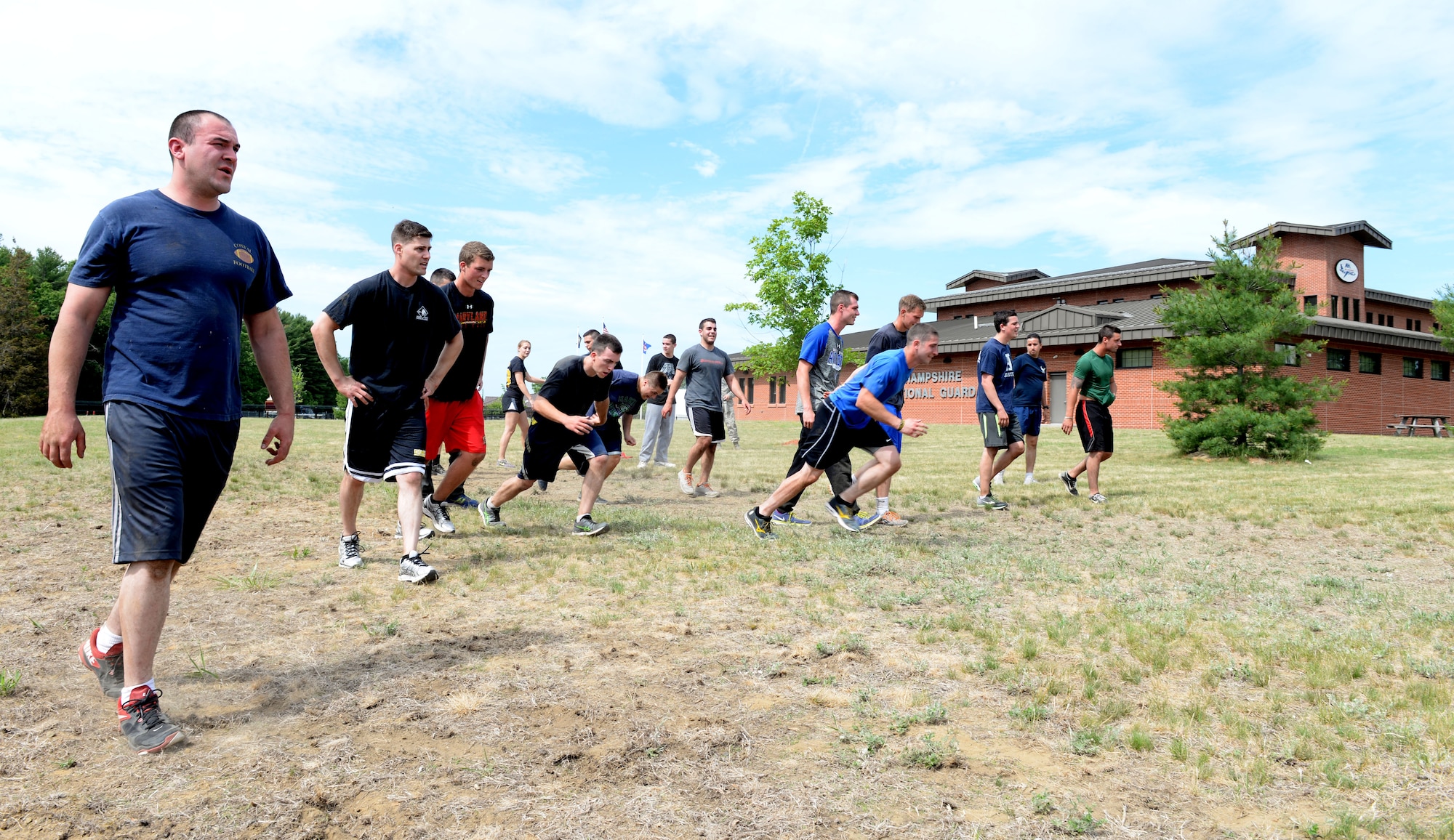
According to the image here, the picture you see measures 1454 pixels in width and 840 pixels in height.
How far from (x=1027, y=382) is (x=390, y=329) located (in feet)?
24.9

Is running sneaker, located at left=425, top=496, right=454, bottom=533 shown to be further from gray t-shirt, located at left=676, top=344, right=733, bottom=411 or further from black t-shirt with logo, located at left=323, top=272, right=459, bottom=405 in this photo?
gray t-shirt, located at left=676, top=344, right=733, bottom=411

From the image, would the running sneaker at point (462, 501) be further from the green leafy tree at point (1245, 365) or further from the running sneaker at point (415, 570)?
the green leafy tree at point (1245, 365)

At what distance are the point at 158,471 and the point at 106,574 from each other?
327cm

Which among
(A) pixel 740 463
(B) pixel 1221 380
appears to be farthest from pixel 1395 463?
(A) pixel 740 463

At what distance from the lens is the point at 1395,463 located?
15945mm

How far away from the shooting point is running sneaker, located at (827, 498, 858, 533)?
7.30 m

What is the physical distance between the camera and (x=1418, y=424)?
35.8 meters

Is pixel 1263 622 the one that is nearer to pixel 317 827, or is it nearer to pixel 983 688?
pixel 983 688

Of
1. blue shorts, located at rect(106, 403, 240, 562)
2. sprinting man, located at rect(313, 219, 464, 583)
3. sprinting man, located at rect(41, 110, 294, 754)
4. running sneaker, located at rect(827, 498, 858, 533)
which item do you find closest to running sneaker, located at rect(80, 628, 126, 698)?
sprinting man, located at rect(41, 110, 294, 754)

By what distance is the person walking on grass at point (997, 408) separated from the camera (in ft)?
30.5

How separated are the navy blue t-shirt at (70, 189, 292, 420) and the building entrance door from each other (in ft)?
122

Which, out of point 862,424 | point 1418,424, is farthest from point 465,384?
point 1418,424

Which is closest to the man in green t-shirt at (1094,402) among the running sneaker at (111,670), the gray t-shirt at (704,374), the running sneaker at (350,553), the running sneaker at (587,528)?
the gray t-shirt at (704,374)

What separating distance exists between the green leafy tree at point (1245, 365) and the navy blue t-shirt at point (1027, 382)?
8151 mm
